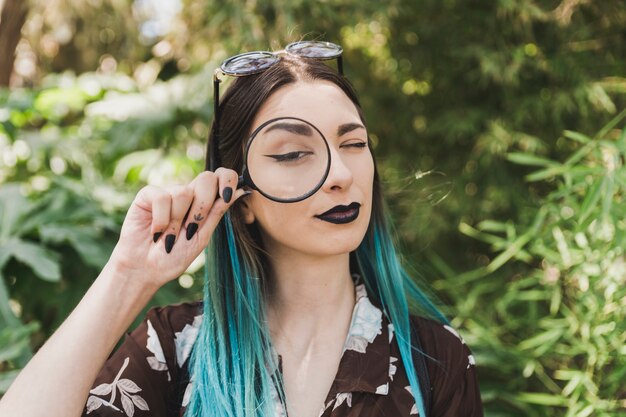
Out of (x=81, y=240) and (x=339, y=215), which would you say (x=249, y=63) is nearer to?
(x=339, y=215)

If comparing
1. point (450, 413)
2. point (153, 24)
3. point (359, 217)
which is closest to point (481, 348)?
point (450, 413)

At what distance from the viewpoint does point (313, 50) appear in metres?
1.46

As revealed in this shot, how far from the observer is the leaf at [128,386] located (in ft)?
4.24

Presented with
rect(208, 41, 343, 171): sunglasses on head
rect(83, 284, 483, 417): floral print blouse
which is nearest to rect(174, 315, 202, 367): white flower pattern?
rect(83, 284, 483, 417): floral print blouse

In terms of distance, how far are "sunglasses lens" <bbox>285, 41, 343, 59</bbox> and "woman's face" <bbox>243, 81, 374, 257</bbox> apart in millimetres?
107

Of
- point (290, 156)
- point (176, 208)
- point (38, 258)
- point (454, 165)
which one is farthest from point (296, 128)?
point (454, 165)

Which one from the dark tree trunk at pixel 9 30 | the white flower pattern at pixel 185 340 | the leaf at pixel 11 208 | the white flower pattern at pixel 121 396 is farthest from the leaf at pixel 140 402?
the dark tree trunk at pixel 9 30

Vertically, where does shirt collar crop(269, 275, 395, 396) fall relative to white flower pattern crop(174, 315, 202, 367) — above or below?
below

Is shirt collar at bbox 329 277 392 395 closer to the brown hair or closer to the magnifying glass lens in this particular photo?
the brown hair

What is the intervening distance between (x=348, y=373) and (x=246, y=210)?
0.39m

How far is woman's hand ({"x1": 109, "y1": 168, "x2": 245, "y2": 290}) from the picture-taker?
1203 millimetres

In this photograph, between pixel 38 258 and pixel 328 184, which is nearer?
pixel 328 184

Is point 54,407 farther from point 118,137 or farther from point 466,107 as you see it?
point 466,107

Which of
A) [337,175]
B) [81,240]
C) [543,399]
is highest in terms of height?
[337,175]
